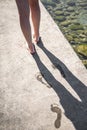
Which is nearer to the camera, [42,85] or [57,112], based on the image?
[57,112]

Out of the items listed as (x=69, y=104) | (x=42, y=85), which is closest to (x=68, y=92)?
(x=69, y=104)

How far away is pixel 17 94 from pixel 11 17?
1.61 metres

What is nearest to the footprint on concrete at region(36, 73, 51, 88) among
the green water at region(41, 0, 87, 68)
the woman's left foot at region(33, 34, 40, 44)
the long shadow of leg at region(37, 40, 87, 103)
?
the long shadow of leg at region(37, 40, 87, 103)

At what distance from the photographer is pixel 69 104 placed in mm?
2641

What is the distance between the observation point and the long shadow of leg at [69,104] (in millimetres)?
2451

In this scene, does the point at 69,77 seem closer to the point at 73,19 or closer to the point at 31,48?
the point at 31,48

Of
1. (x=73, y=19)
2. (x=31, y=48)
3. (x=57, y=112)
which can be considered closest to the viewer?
(x=57, y=112)

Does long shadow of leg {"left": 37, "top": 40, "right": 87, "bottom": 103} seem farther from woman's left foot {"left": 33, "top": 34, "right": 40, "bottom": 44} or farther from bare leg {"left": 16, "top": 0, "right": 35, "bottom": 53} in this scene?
bare leg {"left": 16, "top": 0, "right": 35, "bottom": 53}

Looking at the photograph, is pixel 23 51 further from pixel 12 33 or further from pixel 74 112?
pixel 74 112

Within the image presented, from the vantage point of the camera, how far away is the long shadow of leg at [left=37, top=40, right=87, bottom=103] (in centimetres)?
276

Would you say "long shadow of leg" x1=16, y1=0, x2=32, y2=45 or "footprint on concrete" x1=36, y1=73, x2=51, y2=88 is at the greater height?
"long shadow of leg" x1=16, y1=0, x2=32, y2=45

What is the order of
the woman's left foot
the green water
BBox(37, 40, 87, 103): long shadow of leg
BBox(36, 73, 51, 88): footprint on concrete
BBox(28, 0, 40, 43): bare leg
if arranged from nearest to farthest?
BBox(37, 40, 87, 103): long shadow of leg
BBox(36, 73, 51, 88): footprint on concrete
BBox(28, 0, 40, 43): bare leg
the woman's left foot
the green water

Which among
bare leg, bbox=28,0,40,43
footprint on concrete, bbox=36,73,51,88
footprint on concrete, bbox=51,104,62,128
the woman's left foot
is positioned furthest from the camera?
the woman's left foot

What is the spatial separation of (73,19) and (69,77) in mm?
2189
